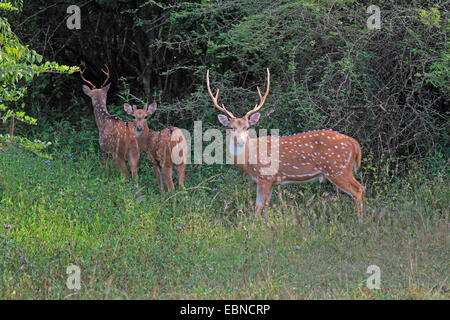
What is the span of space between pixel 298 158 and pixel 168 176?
1.75 metres

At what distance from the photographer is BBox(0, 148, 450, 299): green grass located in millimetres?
5285

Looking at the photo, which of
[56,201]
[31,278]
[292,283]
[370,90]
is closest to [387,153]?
[370,90]

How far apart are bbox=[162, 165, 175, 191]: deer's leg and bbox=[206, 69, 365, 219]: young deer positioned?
1043 mm

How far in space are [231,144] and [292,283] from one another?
95.3 inches

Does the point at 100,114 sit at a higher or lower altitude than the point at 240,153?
higher

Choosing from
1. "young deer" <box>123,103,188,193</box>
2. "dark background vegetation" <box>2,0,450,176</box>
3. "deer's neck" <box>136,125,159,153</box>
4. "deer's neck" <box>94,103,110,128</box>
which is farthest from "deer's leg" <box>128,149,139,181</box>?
"deer's neck" <box>94,103,110,128</box>

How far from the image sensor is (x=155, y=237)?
649 cm

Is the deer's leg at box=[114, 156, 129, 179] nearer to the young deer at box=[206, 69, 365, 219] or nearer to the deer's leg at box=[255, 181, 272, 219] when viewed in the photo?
the young deer at box=[206, 69, 365, 219]

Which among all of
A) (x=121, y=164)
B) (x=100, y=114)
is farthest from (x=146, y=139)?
(x=100, y=114)

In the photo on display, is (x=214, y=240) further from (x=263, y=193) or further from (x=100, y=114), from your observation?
(x=100, y=114)

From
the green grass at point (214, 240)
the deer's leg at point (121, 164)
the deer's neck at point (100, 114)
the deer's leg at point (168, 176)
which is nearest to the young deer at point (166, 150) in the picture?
the deer's leg at point (168, 176)

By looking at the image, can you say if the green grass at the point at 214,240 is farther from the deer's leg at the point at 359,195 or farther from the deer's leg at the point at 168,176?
the deer's leg at the point at 168,176

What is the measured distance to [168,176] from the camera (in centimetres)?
820

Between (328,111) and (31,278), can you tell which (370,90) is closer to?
(328,111)
